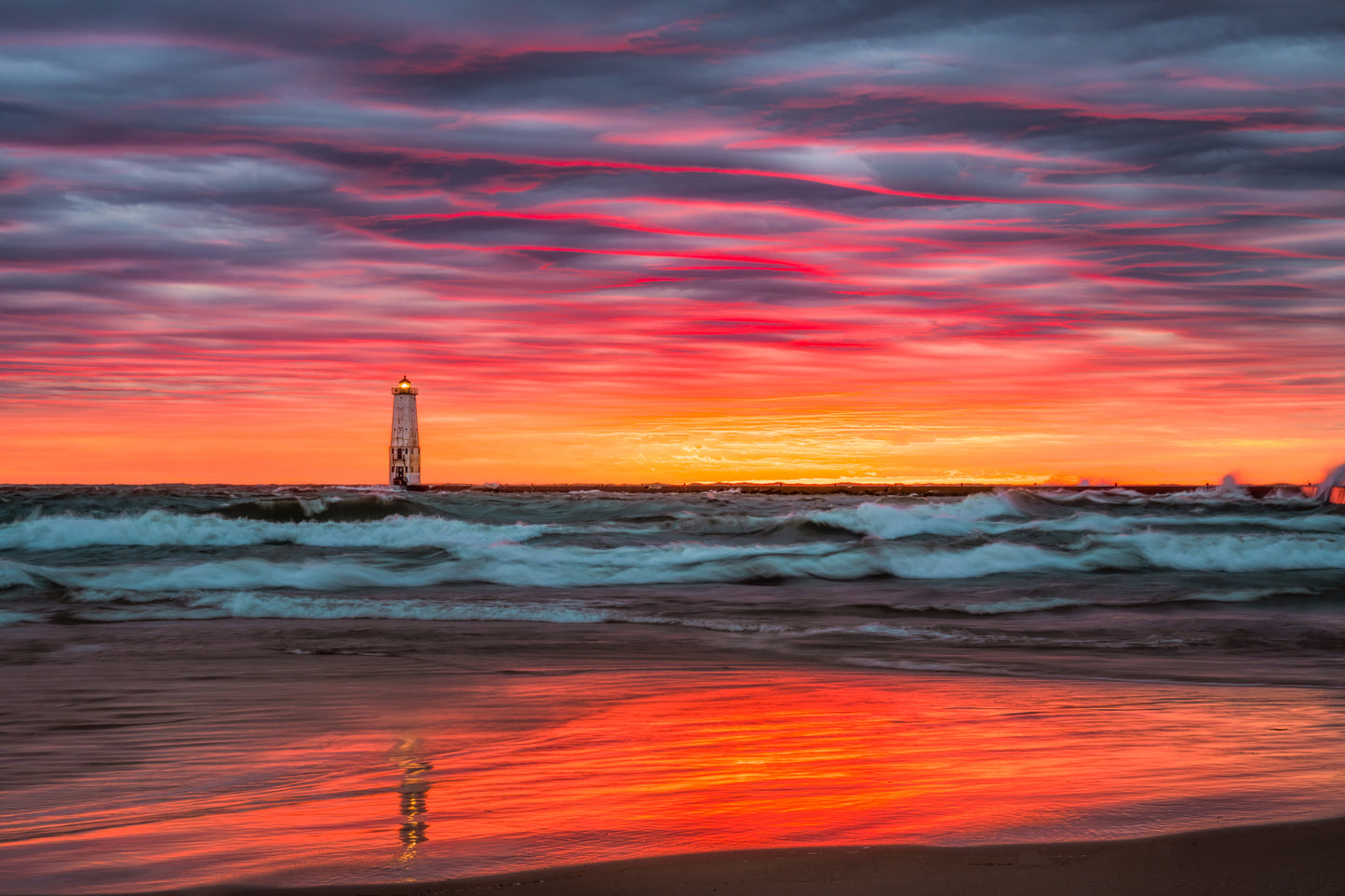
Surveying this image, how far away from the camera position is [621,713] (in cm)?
602

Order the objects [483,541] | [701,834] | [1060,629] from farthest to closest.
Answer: [483,541], [1060,629], [701,834]

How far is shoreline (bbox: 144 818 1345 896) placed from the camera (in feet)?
8.84

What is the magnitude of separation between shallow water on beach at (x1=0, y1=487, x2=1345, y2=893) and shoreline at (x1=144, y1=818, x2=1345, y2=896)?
122mm

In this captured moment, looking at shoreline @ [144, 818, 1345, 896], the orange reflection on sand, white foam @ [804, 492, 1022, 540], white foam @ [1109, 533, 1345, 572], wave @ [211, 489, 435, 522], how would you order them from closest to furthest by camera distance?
shoreline @ [144, 818, 1345, 896] < the orange reflection on sand < white foam @ [1109, 533, 1345, 572] < white foam @ [804, 492, 1022, 540] < wave @ [211, 489, 435, 522]

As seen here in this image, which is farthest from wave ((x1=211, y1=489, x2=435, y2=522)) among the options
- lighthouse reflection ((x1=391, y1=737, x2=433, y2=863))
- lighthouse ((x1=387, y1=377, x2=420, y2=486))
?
lighthouse ((x1=387, y1=377, x2=420, y2=486))

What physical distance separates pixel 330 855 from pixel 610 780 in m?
1.35

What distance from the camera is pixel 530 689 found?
6969 mm

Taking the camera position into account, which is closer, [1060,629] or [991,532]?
[1060,629]

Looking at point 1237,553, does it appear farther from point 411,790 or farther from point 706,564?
point 411,790

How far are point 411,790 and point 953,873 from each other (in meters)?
2.11

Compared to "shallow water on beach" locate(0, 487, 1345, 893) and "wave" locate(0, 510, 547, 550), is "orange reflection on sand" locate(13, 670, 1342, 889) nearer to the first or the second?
"shallow water on beach" locate(0, 487, 1345, 893)

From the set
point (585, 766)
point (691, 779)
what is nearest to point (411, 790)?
point (585, 766)

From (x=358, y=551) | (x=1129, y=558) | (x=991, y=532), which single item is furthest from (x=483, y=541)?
(x=1129, y=558)

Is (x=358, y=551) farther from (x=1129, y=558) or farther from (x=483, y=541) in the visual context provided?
(x=1129, y=558)
